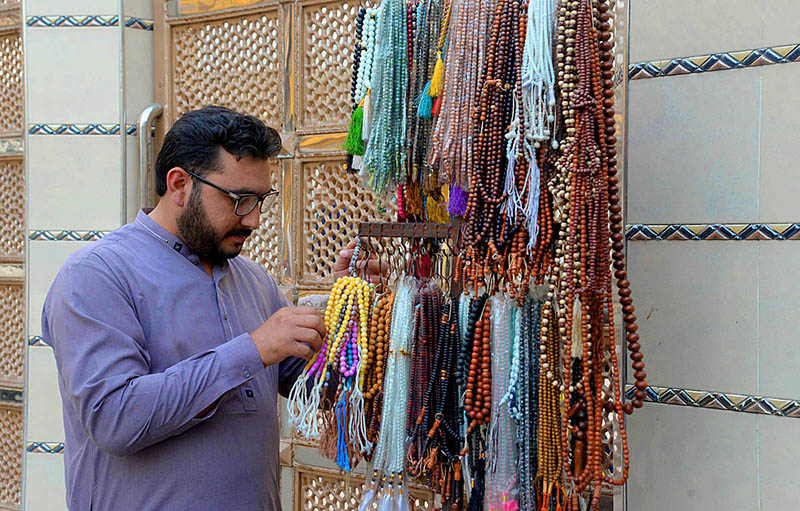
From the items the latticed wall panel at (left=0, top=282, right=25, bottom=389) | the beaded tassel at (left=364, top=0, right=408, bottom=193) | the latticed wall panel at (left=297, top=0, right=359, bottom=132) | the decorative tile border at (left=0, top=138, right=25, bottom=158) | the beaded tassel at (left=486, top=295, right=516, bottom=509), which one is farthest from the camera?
the latticed wall panel at (left=0, top=282, right=25, bottom=389)

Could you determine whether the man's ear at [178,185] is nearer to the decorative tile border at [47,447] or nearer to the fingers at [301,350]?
the fingers at [301,350]

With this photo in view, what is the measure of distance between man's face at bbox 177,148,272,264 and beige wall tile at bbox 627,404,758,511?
1.05 m

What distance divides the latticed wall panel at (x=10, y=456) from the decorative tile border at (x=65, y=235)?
30.6 inches

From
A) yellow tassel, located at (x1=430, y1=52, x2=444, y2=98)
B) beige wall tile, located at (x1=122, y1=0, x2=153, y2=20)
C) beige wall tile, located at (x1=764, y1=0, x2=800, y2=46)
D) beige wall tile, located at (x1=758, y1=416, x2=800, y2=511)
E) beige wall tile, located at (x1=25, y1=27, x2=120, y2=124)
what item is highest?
beige wall tile, located at (x1=122, y1=0, x2=153, y2=20)

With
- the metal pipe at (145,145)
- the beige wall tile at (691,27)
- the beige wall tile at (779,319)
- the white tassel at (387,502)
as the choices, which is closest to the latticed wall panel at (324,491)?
the white tassel at (387,502)

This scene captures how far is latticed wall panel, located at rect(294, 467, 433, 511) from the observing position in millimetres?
2766

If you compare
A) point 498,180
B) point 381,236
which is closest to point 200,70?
point 381,236

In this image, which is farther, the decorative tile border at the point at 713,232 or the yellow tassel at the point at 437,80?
the decorative tile border at the point at 713,232

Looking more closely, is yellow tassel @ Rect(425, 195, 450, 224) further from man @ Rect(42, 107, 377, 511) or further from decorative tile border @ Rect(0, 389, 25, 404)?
decorative tile border @ Rect(0, 389, 25, 404)

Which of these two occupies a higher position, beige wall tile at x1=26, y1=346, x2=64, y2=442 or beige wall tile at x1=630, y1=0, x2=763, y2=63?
beige wall tile at x1=630, y1=0, x2=763, y2=63

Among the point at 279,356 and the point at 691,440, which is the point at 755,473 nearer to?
the point at 691,440

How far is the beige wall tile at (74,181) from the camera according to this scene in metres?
3.03

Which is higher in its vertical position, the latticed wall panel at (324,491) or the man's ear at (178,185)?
the man's ear at (178,185)

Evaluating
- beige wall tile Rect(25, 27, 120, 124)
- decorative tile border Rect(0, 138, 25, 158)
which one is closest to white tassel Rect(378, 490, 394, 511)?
beige wall tile Rect(25, 27, 120, 124)
